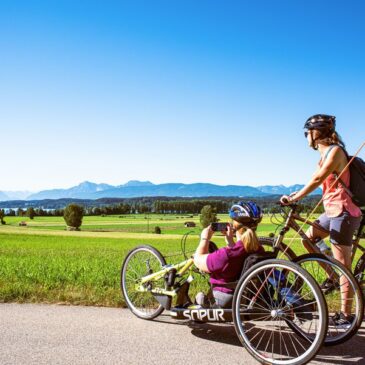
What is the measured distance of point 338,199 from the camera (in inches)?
199

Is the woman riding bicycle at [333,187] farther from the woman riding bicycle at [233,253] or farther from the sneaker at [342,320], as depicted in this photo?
the woman riding bicycle at [233,253]

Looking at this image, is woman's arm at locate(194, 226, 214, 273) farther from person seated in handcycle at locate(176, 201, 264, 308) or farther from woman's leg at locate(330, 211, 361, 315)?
woman's leg at locate(330, 211, 361, 315)

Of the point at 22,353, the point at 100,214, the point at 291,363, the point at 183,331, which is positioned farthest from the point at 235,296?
the point at 100,214

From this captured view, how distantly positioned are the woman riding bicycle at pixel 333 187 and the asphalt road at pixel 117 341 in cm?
98

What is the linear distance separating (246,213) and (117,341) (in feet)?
5.63

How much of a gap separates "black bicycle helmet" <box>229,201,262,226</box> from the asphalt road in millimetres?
1178

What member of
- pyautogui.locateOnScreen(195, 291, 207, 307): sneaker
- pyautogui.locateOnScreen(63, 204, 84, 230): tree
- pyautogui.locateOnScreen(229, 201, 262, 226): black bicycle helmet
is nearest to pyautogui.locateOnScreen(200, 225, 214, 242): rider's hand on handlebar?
pyautogui.locateOnScreen(229, 201, 262, 226): black bicycle helmet

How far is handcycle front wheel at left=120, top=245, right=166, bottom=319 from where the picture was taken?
575cm

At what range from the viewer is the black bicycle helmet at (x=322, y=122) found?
16.7 feet

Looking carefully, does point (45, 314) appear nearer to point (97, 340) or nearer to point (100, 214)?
point (97, 340)

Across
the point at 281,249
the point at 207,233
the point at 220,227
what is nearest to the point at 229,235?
the point at 220,227

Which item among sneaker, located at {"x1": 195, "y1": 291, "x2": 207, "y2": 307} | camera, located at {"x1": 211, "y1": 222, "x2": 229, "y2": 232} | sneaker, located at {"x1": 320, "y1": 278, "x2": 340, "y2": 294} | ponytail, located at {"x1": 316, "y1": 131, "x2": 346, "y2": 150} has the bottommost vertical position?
sneaker, located at {"x1": 195, "y1": 291, "x2": 207, "y2": 307}

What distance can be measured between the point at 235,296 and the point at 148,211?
160751 mm

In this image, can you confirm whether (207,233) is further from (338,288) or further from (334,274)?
(338,288)
